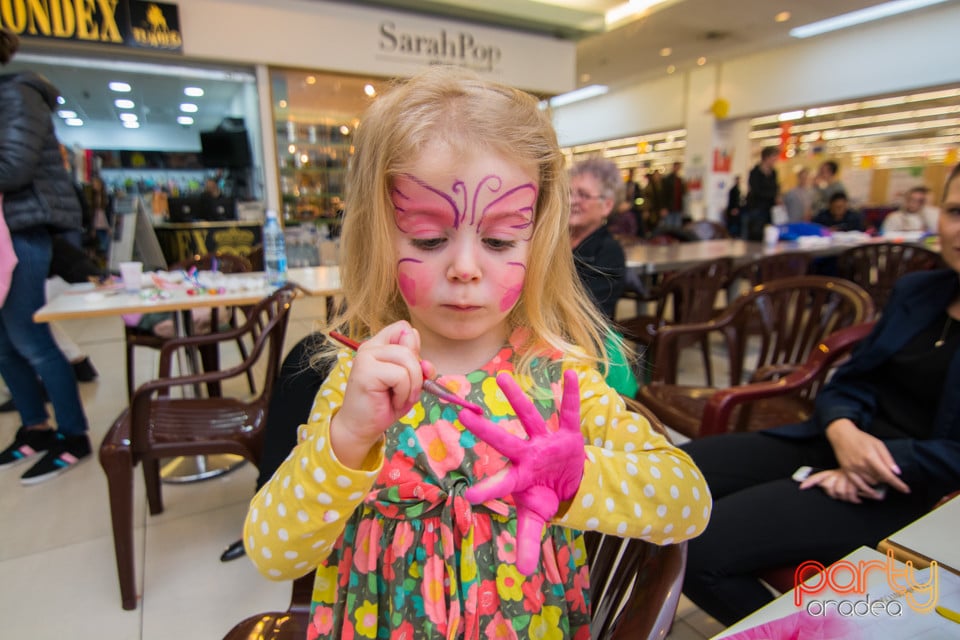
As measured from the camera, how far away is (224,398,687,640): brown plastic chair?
0.55 metres

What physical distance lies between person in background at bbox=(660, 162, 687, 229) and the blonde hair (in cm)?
903

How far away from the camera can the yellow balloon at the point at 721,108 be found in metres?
9.14

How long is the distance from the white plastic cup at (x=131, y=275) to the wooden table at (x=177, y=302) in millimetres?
41

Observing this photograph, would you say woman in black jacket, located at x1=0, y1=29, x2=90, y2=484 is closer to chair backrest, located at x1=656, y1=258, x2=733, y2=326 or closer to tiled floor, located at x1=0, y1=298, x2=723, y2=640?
tiled floor, located at x1=0, y1=298, x2=723, y2=640

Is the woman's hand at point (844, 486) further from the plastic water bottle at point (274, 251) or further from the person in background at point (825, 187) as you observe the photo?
the person in background at point (825, 187)

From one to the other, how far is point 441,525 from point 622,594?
9.8 inches

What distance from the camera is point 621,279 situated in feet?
7.86

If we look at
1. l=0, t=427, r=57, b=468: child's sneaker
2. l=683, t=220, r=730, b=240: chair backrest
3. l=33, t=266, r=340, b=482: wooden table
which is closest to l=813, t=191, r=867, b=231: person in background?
l=683, t=220, r=730, b=240: chair backrest

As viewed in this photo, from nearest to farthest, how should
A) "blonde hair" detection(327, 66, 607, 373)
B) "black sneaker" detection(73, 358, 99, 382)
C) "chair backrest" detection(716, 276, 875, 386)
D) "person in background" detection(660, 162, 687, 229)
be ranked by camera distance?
A: "blonde hair" detection(327, 66, 607, 373) < "chair backrest" detection(716, 276, 875, 386) < "black sneaker" detection(73, 358, 99, 382) < "person in background" detection(660, 162, 687, 229)

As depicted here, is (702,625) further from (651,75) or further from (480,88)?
(651,75)

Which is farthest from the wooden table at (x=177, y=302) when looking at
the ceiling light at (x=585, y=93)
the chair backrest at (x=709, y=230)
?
the ceiling light at (x=585, y=93)

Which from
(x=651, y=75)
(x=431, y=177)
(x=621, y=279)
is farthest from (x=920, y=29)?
(x=431, y=177)

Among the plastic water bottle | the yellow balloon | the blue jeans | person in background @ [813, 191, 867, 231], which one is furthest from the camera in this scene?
the yellow balloon

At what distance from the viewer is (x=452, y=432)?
0.75m
